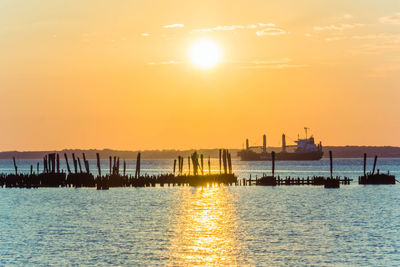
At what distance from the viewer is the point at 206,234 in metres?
55.0

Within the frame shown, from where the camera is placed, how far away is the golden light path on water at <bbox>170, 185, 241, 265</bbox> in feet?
144

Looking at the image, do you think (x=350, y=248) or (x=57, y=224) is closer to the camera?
(x=350, y=248)

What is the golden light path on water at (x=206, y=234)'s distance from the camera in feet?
144

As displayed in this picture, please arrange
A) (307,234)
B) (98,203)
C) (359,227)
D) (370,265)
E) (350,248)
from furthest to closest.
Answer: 1. (98,203)
2. (359,227)
3. (307,234)
4. (350,248)
5. (370,265)

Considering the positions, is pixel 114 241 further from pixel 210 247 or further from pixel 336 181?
pixel 336 181

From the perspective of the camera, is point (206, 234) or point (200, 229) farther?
point (200, 229)

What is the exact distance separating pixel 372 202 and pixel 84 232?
39706 millimetres

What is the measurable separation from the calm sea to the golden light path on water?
63 mm

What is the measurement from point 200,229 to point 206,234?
321 centimetres

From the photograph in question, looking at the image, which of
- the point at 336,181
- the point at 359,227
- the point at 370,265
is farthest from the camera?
the point at 336,181

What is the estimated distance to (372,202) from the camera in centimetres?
8538

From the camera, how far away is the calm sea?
44250mm

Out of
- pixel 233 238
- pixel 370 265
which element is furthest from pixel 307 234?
pixel 370 265

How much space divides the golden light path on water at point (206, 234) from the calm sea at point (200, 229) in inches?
2.5
